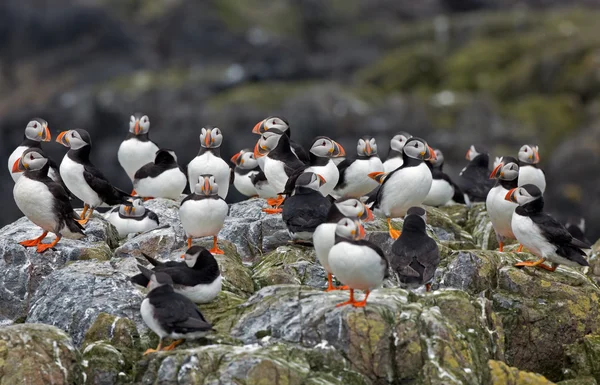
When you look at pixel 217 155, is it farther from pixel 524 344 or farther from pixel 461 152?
pixel 461 152

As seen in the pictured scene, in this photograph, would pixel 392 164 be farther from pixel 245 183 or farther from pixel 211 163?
pixel 211 163

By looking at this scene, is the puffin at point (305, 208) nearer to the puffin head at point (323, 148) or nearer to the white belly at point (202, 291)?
the puffin head at point (323, 148)

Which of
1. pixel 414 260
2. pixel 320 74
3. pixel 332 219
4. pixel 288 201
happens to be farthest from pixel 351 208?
pixel 320 74

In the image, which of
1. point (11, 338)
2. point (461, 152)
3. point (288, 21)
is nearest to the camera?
point (11, 338)

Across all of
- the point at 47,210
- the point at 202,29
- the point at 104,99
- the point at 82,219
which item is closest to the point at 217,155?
the point at 82,219

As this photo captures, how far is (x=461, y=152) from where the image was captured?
111 ft

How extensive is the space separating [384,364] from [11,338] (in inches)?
123

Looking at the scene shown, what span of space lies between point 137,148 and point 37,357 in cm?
570

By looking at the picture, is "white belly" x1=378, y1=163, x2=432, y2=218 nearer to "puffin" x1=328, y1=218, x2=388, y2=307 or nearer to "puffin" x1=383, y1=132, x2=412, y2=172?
"puffin" x1=383, y1=132, x2=412, y2=172

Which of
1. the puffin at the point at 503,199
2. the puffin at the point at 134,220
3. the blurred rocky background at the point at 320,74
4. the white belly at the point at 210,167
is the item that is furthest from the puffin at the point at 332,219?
the blurred rocky background at the point at 320,74

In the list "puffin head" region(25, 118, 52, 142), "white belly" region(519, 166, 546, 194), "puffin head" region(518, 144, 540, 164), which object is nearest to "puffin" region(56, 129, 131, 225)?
"puffin head" region(25, 118, 52, 142)

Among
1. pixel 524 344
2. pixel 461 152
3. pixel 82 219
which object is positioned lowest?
pixel 461 152

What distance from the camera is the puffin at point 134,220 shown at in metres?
11.9

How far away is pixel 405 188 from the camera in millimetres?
10805
